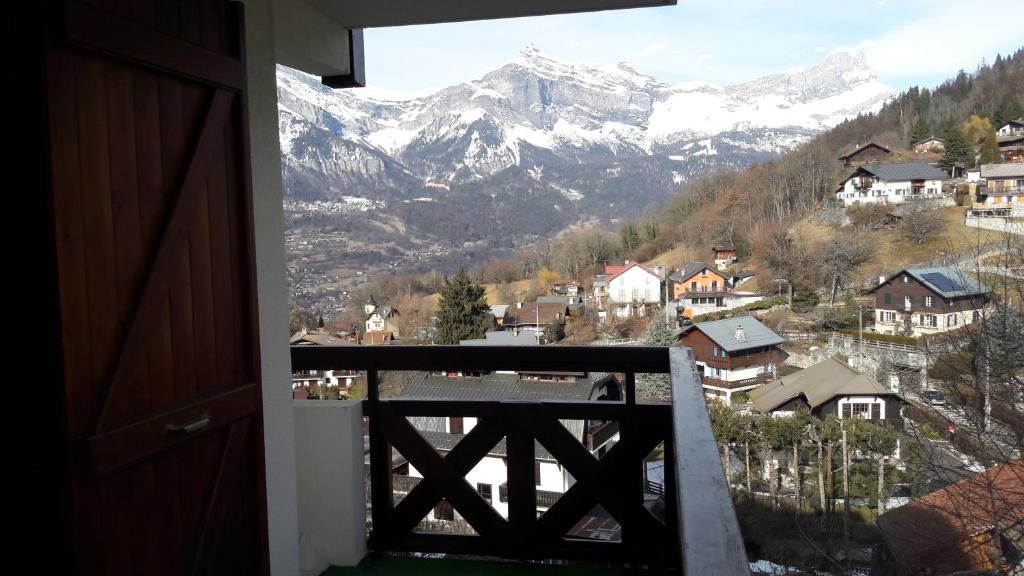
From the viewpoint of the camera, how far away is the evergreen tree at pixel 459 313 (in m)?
10.5

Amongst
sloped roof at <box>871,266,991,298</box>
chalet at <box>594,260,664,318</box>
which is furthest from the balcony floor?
chalet at <box>594,260,664,318</box>

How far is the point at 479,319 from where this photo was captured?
1179 centimetres

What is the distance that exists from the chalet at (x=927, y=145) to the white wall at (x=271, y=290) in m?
57.7

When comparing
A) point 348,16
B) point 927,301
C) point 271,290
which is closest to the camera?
point 271,290

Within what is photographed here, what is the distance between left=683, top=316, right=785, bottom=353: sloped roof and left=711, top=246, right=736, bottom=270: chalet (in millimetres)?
12362

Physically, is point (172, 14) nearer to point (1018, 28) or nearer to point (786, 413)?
point (786, 413)

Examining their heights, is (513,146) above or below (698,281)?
above

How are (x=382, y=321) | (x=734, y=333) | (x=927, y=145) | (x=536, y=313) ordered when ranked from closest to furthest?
1. (x=382, y=321)
2. (x=536, y=313)
3. (x=734, y=333)
4. (x=927, y=145)

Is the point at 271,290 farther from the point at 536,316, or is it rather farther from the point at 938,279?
the point at 536,316

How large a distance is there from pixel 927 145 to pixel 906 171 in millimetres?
9505

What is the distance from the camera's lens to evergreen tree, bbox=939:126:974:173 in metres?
47.1

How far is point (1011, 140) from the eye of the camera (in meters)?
47.3

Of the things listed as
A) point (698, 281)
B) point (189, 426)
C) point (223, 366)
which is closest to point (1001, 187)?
point (698, 281)

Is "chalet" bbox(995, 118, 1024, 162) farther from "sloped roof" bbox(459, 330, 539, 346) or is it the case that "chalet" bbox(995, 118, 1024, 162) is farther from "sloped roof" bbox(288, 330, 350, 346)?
"sloped roof" bbox(288, 330, 350, 346)
